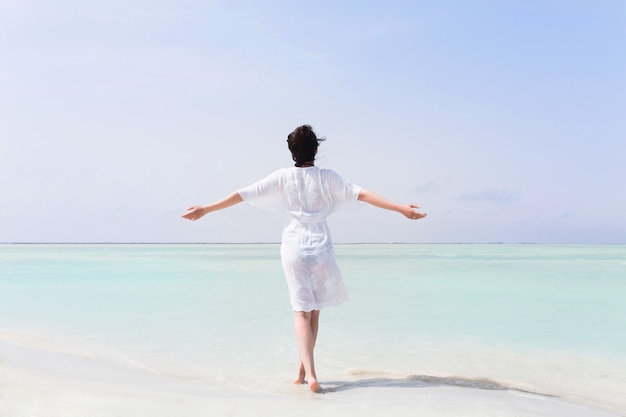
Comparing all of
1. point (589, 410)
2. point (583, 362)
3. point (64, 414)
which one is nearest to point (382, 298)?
point (583, 362)

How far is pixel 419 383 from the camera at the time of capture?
4125mm

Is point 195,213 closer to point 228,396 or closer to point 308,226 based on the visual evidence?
point 308,226

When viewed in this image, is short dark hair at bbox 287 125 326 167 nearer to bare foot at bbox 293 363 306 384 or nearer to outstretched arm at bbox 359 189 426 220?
outstretched arm at bbox 359 189 426 220

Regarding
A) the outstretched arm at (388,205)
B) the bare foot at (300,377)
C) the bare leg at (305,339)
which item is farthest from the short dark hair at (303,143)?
the bare foot at (300,377)

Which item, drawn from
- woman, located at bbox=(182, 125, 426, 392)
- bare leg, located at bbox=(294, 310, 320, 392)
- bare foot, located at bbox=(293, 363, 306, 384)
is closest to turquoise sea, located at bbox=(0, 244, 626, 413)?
bare foot, located at bbox=(293, 363, 306, 384)

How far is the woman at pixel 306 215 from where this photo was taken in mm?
3809

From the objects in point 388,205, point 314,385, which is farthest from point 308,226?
point 314,385

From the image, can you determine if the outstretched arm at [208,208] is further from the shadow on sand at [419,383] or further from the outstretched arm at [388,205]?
the shadow on sand at [419,383]

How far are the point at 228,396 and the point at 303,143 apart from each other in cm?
168

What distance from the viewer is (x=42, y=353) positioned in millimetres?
4953

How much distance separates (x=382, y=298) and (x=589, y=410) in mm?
6657

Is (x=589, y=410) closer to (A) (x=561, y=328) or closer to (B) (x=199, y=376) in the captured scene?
(B) (x=199, y=376)

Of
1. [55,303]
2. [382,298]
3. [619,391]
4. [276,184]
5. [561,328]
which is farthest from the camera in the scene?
[382,298]

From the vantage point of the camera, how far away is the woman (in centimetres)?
381
